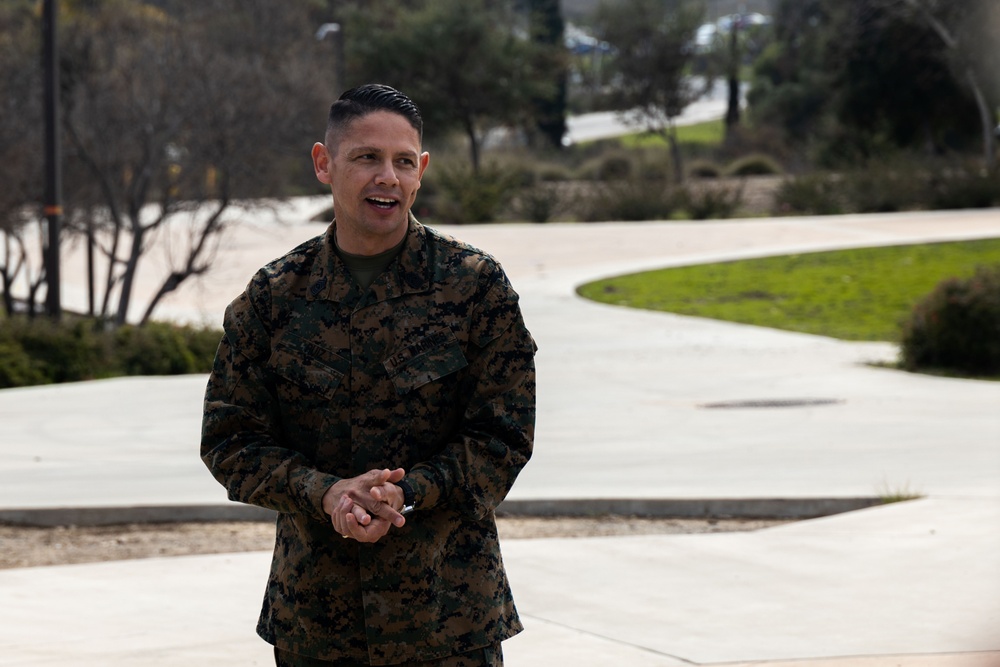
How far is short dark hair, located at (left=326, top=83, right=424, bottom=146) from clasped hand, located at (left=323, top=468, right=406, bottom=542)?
29.0 inches

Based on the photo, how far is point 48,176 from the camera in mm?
17062

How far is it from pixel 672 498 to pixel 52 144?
10981 millimetres

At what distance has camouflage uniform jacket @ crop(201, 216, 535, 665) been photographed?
2.98 metres

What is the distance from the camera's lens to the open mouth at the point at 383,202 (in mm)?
3023

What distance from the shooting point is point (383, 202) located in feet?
9.93

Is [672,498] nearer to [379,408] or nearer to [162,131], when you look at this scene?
[379,408]

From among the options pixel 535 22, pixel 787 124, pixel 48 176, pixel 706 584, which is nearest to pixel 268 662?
pixel 706 584

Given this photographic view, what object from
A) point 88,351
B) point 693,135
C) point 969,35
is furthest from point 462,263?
point 693,135

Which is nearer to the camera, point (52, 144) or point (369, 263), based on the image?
point (369, 263)

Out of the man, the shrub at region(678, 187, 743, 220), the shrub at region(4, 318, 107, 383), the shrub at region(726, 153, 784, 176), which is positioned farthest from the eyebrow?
the shrub at region(726, 153, 784, 176)

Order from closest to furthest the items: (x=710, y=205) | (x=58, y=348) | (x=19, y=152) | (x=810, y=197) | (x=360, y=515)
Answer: (x=360, y=515) < (x=58, y=348) < (x=19, y=152) < (x=810, y=197) < (x=710, y=205)

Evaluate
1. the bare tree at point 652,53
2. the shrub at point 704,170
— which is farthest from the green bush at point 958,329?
the bare tree at point 652,53

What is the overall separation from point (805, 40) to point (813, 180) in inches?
1305

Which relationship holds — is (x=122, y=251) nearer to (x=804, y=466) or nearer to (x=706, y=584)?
(x=804, y=466)
